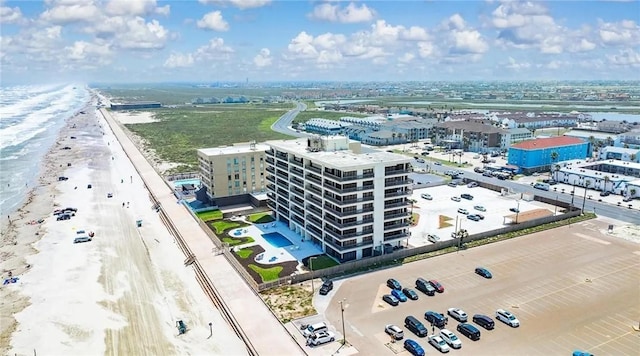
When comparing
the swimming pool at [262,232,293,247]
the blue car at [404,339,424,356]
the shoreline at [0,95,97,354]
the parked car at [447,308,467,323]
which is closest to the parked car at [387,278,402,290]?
the parked car at [447,308,467,323]

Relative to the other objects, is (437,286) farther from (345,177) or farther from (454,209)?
(454,209)

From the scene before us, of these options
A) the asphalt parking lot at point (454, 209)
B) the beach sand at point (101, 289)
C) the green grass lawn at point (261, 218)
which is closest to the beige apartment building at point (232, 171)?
the green grass lawn at point (261, 218)

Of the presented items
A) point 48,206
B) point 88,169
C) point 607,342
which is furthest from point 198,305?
point 88,169

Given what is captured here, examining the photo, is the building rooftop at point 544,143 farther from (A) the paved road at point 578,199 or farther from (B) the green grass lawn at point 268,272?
(B) the green grass lawn at point 268,272

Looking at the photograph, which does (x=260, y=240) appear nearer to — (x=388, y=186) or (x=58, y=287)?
(x=388, y=186)

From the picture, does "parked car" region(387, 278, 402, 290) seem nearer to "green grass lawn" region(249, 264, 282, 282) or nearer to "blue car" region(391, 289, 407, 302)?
"blue car" region(391, 289, 407, 302)

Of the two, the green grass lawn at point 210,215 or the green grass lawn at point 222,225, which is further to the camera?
the green grass lawn at point 210,215

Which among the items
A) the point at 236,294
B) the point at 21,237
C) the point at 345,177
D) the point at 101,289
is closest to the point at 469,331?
the point at 345,177
